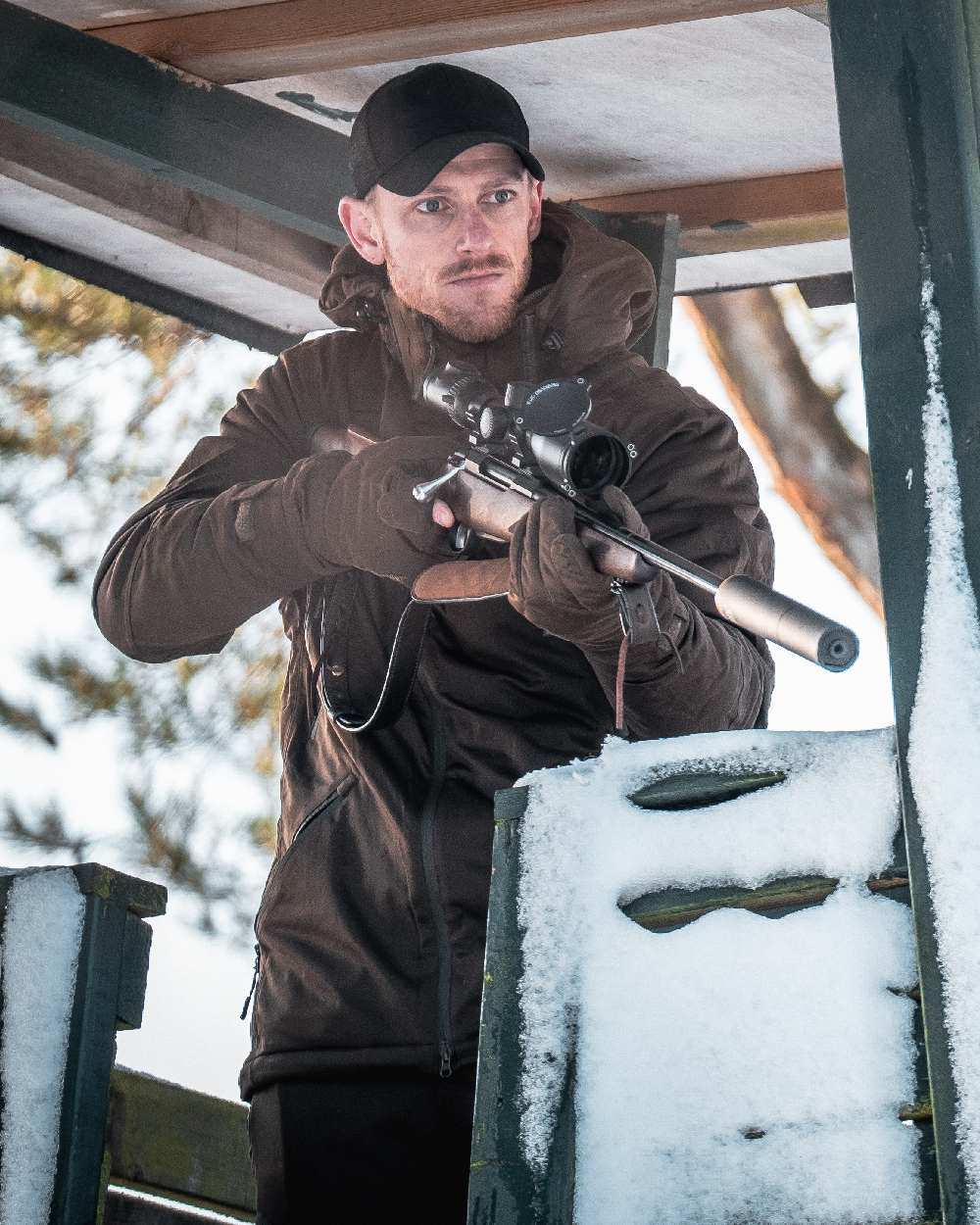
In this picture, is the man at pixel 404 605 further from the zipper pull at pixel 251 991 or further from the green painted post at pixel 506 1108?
the green painted post at pixel 506 1108

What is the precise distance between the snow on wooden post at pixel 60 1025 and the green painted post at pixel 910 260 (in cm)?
133

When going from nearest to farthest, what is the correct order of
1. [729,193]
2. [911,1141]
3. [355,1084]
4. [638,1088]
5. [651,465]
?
[911,1141] < [638,1088] < [355,1084] < [651,465] < [729,193]

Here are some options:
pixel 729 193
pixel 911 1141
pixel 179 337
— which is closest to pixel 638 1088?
pixel 911 1141

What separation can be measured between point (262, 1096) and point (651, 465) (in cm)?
98

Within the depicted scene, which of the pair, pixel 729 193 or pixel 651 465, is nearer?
pixel 651 465

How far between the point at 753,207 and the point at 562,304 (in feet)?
3.69

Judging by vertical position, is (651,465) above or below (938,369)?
above

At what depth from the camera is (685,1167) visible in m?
1.67

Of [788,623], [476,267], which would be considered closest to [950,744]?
[788,623]

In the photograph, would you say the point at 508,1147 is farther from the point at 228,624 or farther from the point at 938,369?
the point at 228,624

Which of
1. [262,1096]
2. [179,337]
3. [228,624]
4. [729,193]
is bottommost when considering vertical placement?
[262,1096]

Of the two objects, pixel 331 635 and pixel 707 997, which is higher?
pixel 331 635

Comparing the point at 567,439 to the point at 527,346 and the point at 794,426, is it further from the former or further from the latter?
the point at 794,426

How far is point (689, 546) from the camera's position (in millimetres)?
2533
